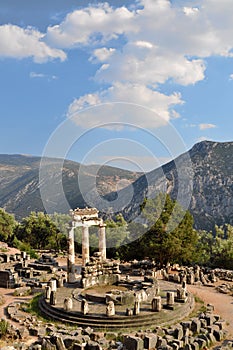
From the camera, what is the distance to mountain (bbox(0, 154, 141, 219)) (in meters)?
59.5

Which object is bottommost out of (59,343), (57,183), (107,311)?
(59,343)

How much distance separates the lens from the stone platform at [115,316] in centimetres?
2267

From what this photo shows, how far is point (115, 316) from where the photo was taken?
904 inches

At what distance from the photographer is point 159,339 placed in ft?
62.8

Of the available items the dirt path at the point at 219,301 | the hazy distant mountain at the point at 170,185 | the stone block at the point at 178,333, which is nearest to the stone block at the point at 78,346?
the stone block at the point at 178,333

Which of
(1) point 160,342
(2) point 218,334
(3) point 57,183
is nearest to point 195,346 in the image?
(1) point 160,342

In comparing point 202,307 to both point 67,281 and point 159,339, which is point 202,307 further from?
point 67,281

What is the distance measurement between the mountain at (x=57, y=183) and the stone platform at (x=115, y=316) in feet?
72.4

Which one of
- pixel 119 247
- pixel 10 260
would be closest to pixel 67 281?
pixel 10 260

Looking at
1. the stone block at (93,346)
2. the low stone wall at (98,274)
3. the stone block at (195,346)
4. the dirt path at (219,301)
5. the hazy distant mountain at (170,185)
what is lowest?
the dirt path at (219,301)

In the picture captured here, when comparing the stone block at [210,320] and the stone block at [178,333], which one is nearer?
the stone block at [178,333]

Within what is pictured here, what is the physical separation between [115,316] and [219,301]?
10777 mm

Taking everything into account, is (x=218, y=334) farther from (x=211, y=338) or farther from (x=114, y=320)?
(x=114, y=320)

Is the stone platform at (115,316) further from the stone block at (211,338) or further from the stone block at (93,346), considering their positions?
the stone block at (93,346)
